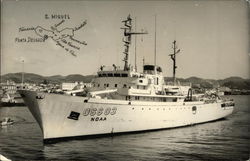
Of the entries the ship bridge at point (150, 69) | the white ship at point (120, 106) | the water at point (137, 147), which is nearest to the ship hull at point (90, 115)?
the white ship at point (120, 106)

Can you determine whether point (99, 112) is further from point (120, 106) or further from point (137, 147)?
point (137, 147)

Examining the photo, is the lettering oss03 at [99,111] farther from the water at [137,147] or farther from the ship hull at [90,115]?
the water at [137,147]

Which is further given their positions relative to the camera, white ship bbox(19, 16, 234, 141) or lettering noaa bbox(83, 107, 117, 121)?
lettering noaa bbox(83, 107, 117, 121)

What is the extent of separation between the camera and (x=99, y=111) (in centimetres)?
1504

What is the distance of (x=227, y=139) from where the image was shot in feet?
51.2

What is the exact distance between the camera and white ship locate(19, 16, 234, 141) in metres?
14.2

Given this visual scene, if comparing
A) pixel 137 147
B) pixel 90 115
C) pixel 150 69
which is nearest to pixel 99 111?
pixel 90 115

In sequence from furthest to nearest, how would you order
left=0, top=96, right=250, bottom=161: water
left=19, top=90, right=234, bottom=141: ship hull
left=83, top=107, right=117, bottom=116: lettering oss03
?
left=83, top=107, right=117, bottom=116: lettering oss03 → left=19, top=90, right=234, bottom=141: ship hull → left=0, top=96, right=250, bottom=161: water

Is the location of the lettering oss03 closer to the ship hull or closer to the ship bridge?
the ship hull

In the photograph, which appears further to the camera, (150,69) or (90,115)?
(150,69)

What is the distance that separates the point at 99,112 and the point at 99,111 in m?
0.05

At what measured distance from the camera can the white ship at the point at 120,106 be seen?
46.6 feet

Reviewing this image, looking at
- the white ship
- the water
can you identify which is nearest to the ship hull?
the white ship

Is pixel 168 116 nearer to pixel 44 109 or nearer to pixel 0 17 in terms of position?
pixel 44 109
